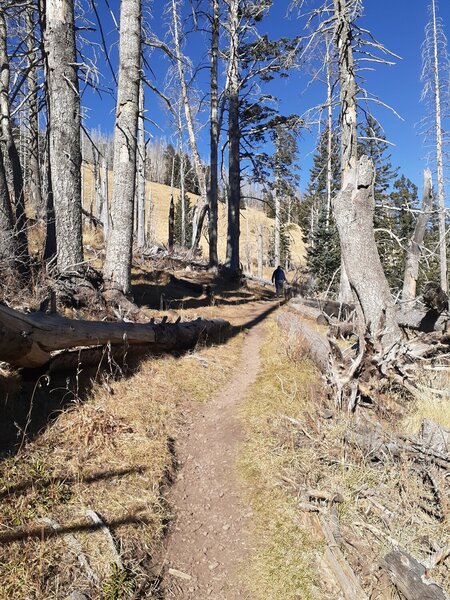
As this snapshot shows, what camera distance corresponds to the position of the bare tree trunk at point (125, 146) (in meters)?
7.40

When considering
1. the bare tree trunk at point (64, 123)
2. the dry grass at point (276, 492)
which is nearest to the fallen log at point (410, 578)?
the dry grass at point (276, 492)

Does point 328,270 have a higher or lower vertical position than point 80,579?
higher

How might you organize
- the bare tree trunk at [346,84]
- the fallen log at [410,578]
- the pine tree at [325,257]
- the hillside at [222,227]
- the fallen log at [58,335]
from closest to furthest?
the fallen log at [410,578], the fallen log at [58,335], the bare tree trunk at [346,84], the pine tree at [325,257], the hillside at [222,227]

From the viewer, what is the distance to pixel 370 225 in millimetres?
6523

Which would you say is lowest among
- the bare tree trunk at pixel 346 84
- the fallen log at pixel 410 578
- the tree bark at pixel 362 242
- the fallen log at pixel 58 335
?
the fallen log at pixel 410 578

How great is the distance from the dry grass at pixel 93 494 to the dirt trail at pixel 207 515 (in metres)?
0.17

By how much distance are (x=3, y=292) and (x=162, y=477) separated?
384 cm

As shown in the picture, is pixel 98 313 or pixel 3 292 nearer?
pixel 3 292

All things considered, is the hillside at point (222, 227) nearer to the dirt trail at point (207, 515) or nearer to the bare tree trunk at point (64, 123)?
the bare tree trunk at point (64, 123)

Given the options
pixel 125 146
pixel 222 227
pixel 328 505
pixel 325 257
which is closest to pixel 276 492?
pixel 328 505

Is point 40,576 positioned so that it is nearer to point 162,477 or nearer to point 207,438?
point 162,477

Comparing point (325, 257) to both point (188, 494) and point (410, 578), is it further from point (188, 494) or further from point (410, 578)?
point (410, 578)

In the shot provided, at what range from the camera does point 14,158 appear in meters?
9.34

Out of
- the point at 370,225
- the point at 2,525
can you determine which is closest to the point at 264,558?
the point at 2,525
